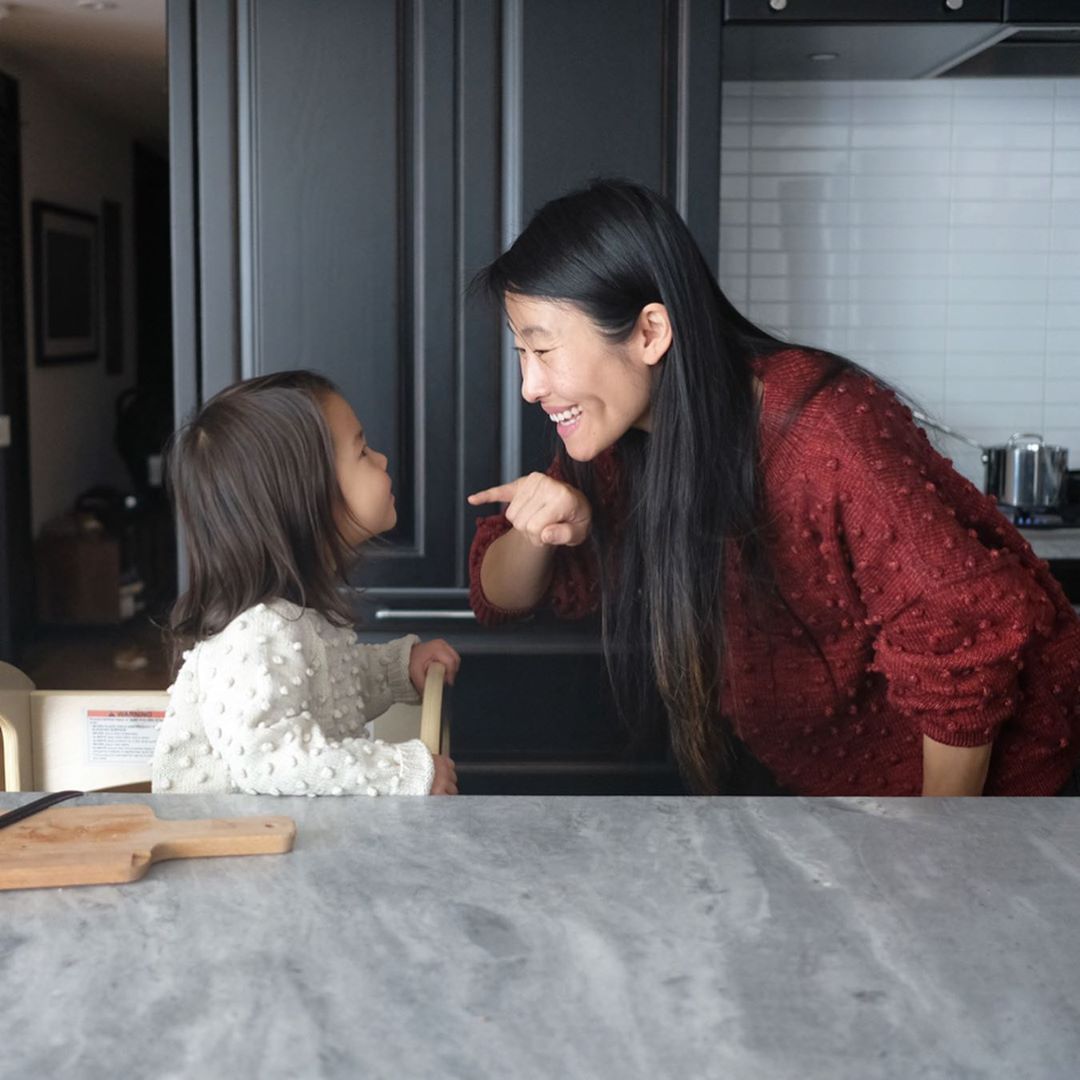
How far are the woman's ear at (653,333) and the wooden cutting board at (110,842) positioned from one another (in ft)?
2.21

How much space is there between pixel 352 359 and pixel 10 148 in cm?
374

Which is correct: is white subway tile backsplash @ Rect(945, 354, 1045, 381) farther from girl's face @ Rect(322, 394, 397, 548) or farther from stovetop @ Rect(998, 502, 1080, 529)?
girl's face @ Rect(322, 394, 397, 548)

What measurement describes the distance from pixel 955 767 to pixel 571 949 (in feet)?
2.07

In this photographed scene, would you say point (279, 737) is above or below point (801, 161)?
below

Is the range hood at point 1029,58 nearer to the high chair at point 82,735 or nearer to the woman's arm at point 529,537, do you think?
the woman's arm at point 529,537

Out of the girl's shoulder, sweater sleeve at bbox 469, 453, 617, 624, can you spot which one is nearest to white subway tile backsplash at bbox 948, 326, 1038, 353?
sweater sleeve at bbox 469, 453, 617, 624

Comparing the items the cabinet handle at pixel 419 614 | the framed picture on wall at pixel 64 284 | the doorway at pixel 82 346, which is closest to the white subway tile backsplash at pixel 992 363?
the cabinet handle at pixel 419 614

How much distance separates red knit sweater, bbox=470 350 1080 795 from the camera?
1349 mm

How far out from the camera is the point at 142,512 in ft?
21.7

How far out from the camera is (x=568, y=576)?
1.78 meters

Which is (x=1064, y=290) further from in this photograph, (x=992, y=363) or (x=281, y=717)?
(x=281, y=717)

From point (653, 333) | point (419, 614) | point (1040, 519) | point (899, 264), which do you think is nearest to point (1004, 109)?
point (899, 264)

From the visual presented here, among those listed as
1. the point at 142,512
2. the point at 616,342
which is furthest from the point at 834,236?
the point at 142,512

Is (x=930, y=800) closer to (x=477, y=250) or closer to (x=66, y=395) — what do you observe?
(x=477, y=250)
